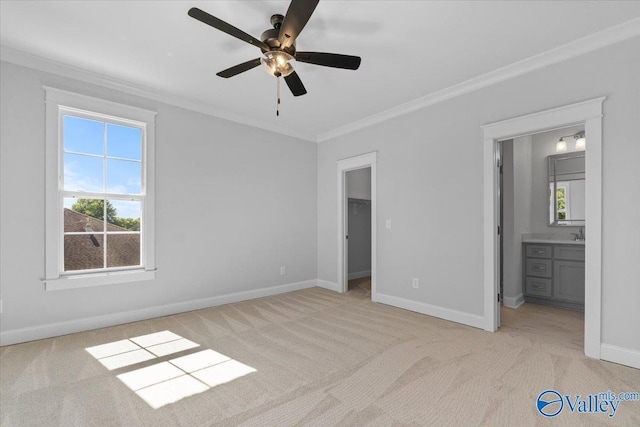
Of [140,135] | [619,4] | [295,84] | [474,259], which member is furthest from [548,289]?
[140,135]

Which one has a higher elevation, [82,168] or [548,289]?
[82,168]

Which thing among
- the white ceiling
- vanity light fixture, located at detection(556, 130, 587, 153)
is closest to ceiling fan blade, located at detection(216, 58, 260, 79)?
the white ceiling

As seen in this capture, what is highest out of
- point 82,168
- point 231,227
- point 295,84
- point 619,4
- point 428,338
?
point 619,4

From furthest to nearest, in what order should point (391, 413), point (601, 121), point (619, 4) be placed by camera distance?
point (601, 121)
point (619, 4)
point (391, 413)

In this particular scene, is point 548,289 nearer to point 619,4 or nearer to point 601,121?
point 601,121

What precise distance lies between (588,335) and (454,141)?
2220 millimetres

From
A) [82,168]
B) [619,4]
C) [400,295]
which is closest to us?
[619,4]

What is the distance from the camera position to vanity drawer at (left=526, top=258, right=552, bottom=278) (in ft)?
13.2

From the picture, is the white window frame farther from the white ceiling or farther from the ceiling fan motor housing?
the ceiling fan motor housing

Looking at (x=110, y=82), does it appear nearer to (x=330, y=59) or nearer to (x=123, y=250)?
(x=123, y=250)

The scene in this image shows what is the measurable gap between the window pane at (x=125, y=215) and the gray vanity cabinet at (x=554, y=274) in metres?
5.13

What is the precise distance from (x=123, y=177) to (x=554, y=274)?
18.2ft

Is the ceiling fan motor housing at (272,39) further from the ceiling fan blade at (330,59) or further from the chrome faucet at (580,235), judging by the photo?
the chrome faucet at (580,235)

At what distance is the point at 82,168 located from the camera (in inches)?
126
